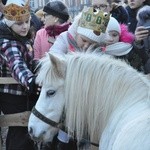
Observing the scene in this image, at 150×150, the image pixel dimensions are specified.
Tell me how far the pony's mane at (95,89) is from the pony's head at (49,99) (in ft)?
0.23

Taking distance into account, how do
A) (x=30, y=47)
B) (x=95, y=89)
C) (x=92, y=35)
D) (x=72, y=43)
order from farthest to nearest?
(x=30, y=47), (x=72, y=43), (x=92, y=35), (x=95, y=89)

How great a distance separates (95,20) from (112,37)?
0.24 m

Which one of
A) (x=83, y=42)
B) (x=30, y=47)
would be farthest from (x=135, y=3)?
(x=83, y=42)

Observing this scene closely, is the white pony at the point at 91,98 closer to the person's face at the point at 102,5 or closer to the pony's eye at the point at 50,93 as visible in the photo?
the pony's eye at the point at 50,93

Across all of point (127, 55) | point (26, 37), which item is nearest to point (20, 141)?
point (26, 37)

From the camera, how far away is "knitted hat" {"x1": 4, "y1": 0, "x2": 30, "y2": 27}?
330 cm

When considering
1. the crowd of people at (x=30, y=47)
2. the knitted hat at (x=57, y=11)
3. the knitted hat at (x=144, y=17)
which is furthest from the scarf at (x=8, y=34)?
the knitted hat at (x=144, y=17)

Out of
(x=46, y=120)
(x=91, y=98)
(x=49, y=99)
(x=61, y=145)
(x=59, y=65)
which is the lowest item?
(x=61, y=145)

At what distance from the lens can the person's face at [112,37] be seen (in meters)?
3.00

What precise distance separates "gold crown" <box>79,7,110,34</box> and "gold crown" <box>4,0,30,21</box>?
583mm

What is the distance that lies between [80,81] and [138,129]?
0.67 meters

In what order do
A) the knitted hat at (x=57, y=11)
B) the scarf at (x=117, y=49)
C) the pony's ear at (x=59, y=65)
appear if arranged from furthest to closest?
1. the knitted hat at (x=57, y=11)
2. the scarf at (x=117, y=49)
3. the pony's ear at (x=59, y=65)

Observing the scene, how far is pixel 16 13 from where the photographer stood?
3.30 m

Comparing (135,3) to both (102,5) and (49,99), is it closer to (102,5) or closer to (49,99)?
(102,5)
